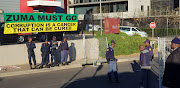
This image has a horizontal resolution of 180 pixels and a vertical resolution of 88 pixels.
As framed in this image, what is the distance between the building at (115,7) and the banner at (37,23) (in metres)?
31.0

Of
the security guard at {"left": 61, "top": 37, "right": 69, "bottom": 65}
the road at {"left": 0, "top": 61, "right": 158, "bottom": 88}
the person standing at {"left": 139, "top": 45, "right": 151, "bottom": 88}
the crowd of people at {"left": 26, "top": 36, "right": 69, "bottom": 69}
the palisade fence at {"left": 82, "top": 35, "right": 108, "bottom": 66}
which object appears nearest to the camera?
the person standing at {"left": 139, "top": 45, "right": 151, "bottom": 88}

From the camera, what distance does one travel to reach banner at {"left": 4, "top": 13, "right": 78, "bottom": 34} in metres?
14.3

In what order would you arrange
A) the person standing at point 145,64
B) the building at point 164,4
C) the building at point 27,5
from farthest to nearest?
1. the building at point 164,4
2. the building at point 27,5
3. the person standing at point 145,64

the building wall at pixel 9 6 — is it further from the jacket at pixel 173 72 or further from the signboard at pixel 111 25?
the jacket at pixel 173 72

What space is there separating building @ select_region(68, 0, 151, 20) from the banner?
102 feet

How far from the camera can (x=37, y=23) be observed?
15.3m

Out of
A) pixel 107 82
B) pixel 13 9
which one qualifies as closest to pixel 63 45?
pixel 107 82

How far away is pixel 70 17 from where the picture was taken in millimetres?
16938

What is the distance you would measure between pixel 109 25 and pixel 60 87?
12.9m

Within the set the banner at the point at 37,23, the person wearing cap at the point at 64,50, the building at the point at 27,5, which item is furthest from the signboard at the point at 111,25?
the building at the point at 27,5

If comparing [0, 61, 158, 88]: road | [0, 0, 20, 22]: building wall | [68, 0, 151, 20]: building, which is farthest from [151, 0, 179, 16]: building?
[0, 61, 158, 88]: road

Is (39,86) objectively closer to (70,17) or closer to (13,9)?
(70,17)

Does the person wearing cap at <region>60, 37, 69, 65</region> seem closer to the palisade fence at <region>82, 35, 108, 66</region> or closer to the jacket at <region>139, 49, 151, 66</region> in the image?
the palisade fence at <region>82, 35, 108, 66</region>

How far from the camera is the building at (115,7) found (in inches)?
1988
